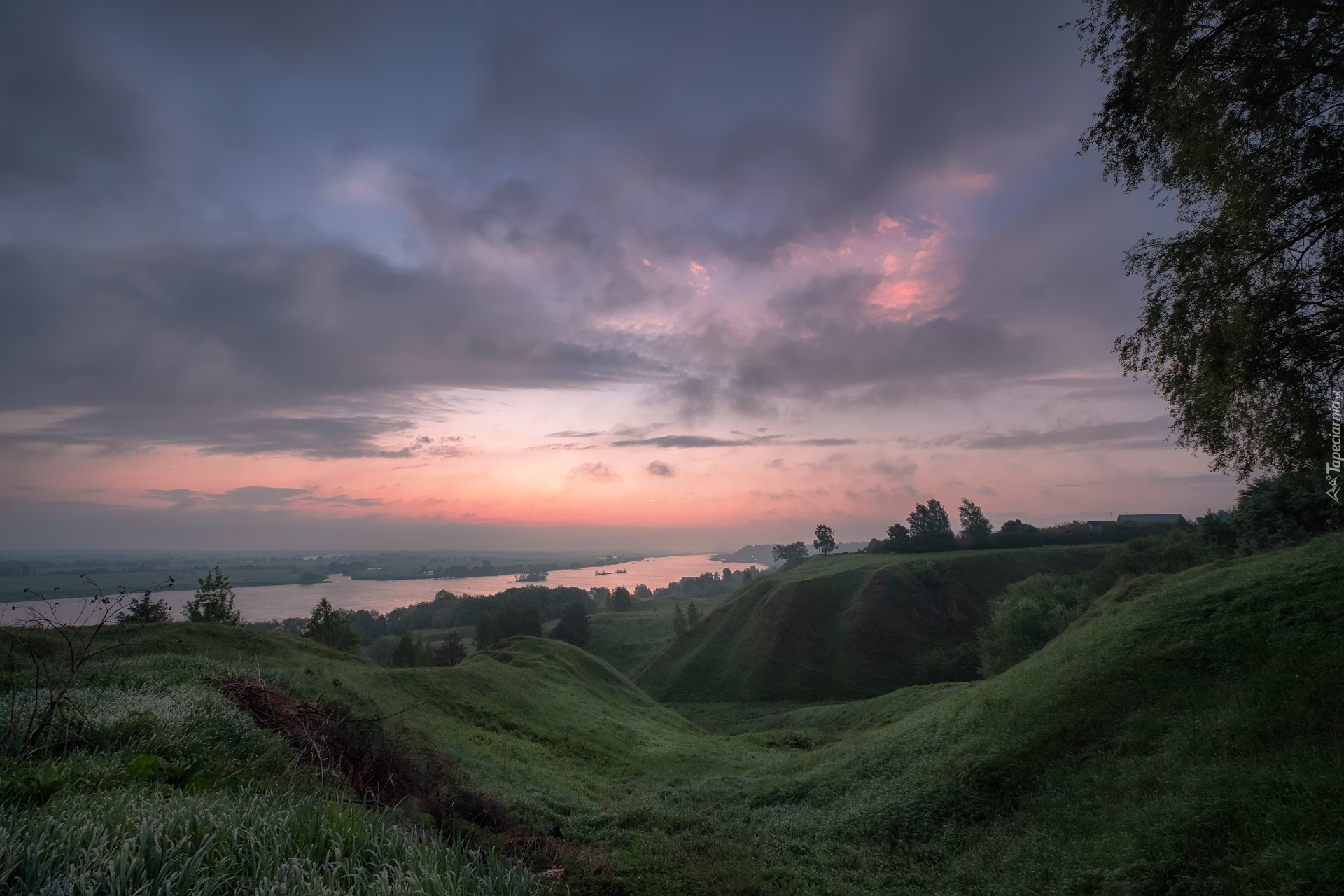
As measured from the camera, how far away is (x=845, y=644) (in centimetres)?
6462

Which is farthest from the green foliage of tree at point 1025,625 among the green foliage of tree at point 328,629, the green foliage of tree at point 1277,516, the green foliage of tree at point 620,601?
the green foliage of tree at point 620,601

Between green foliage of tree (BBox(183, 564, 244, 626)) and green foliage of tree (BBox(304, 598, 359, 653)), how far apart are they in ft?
19.4

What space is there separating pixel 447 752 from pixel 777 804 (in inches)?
428

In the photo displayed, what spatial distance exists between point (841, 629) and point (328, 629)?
186 feet

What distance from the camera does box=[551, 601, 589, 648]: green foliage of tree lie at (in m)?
89.1

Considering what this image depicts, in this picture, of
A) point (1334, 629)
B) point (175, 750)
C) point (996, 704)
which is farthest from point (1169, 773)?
point (175, 750)

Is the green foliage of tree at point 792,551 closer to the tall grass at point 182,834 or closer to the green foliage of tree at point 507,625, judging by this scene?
the green foliage of tree at point 507,625

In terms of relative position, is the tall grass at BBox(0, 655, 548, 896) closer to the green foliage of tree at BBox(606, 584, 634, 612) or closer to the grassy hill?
the grassy hill

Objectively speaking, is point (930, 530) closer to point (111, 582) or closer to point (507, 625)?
point (507, 625)

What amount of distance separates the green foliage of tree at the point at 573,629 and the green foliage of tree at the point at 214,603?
45755 millimetres

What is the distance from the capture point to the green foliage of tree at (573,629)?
292 ft

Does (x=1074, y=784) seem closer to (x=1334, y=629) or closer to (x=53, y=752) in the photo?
(x=1334, y=629)

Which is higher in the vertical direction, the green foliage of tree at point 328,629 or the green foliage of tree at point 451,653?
the green foliage of tree at point 328,629

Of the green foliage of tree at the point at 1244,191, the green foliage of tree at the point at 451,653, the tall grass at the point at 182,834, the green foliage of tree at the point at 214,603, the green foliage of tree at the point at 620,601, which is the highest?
the green foliage of tree at the point at 1244,191
